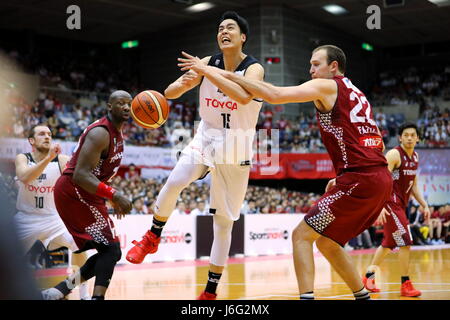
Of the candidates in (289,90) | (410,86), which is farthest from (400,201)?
(410,86)

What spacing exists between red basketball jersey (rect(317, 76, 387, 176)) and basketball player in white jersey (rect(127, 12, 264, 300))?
3.56ft

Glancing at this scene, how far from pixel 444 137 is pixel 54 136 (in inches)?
572

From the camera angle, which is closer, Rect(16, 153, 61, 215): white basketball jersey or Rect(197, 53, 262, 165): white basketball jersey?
Rect(197, 53, 262, 165): white basketball jersey

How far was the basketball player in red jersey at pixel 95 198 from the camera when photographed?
471 cm

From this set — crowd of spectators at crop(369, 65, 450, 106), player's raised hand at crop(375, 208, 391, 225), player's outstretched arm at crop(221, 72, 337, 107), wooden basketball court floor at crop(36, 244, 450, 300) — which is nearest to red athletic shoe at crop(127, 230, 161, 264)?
wooden basketball court floor at crop(36, 244, 450, 300)

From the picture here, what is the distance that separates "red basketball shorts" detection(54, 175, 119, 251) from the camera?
4.88m

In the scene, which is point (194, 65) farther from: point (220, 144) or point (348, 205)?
point (348, 205)

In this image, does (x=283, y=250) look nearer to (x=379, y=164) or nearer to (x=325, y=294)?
(x=325, y=294)

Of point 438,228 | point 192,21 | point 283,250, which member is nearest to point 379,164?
point 283,250

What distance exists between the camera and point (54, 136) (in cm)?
1644

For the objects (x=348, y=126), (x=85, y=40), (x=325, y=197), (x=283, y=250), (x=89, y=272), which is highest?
(x=85, y=40)

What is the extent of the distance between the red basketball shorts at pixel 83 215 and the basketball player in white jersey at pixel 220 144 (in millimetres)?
582

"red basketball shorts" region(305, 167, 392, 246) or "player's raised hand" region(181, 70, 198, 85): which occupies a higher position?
"player's raised hand" region(181, 70, 198, 85)

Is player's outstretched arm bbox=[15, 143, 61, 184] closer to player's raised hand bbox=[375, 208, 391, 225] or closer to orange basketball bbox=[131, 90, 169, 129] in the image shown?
orange basketball bbox=[131, 90, 169, 129]
